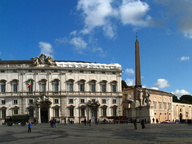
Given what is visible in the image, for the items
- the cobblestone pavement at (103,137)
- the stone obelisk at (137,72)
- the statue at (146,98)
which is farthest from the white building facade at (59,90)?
the cobblestone pavement at (103,137)

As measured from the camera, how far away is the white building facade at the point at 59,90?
5369 cm

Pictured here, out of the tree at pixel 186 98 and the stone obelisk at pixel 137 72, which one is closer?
the stone obelisk at pixel 137 72

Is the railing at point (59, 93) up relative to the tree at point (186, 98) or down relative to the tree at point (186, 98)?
up

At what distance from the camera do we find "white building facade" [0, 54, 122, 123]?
53.7 m

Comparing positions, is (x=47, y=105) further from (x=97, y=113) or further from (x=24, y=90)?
(x=97, y=113)

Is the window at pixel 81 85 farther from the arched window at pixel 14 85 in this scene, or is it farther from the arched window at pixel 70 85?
the arched window at pixel 14 85

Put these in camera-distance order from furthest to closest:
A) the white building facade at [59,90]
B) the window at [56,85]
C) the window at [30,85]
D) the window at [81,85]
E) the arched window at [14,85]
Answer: the window at [81,85] < the window at [56,85] < the arched window at [14,85] < the white building facade at [59,90] < the window at [30,85]

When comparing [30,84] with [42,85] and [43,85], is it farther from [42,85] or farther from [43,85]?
[43,85]

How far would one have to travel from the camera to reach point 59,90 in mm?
55156

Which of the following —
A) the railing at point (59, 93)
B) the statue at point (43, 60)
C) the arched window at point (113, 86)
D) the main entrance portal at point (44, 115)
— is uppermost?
the statue at point (43, 60)

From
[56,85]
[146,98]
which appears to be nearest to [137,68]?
[146,98]

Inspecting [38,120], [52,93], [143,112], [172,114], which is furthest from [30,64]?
[172,114]

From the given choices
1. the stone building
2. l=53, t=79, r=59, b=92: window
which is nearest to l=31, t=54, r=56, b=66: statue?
l=53, t=79, r=59, b=92: window

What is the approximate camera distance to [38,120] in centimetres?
5284
